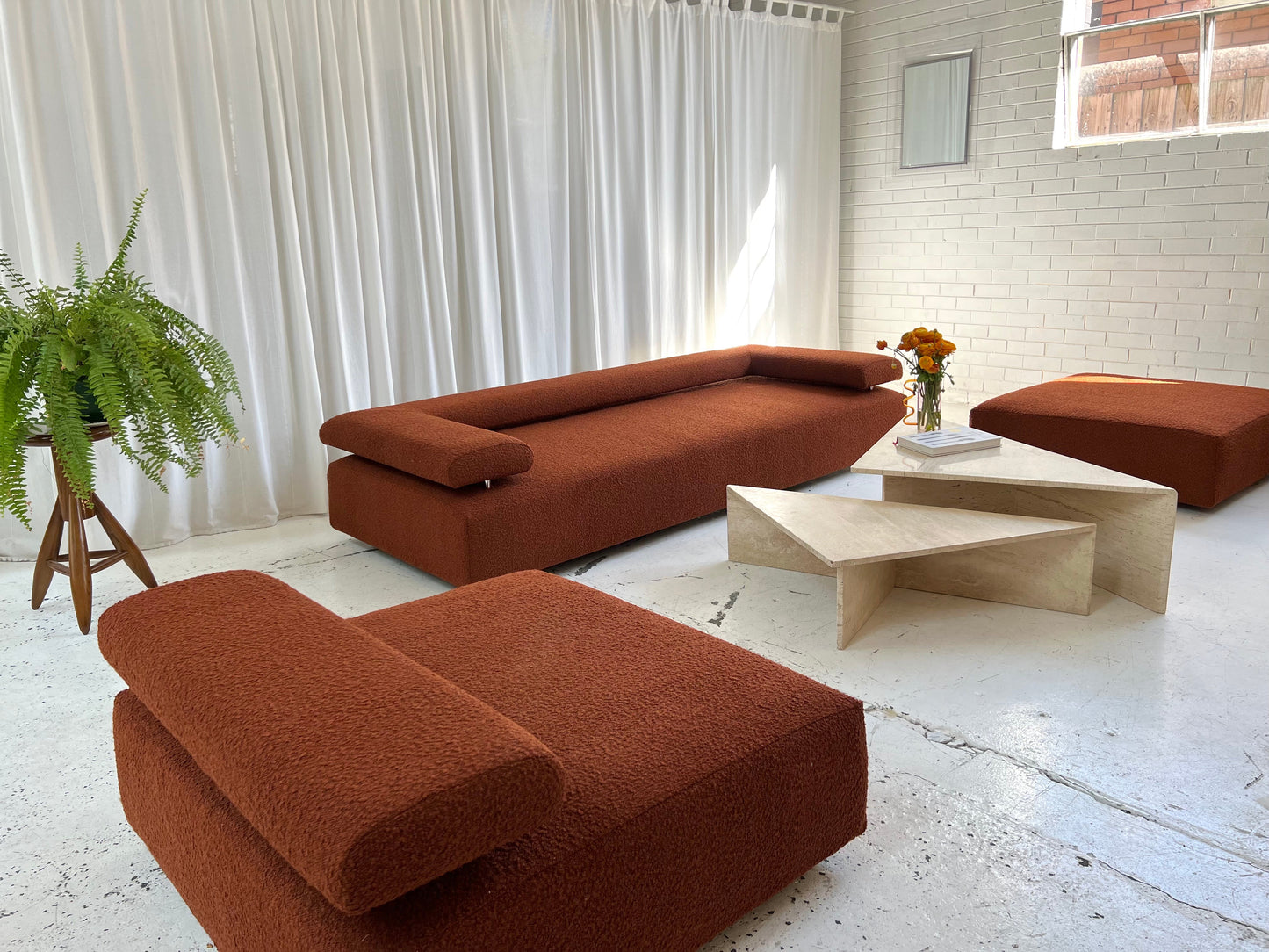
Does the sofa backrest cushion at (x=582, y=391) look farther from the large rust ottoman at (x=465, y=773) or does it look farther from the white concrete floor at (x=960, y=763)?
the large rust ottoman at (x=465, y=773)

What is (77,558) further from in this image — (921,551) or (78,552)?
(921,551)

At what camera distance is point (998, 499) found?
10.3 feet

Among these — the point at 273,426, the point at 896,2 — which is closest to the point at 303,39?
the point at 273,426

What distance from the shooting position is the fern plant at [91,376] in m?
2.47

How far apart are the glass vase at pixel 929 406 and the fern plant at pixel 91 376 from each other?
7.09 feet

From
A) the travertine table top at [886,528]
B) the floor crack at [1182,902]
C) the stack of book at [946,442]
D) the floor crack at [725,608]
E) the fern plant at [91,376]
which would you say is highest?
the fern plant at [91,376]

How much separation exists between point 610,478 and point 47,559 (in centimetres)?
172

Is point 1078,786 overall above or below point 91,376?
below

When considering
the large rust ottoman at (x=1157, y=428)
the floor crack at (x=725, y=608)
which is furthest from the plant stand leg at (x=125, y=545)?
the large rust ottoman at (x=1157, y=428)

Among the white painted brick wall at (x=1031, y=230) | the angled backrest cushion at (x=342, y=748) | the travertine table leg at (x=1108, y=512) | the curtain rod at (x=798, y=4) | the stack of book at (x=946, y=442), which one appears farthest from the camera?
the curtain rod at (x=798, y=4)

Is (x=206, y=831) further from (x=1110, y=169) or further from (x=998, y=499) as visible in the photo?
(x=1110, y=169)

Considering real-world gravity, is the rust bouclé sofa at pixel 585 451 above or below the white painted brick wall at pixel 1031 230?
below

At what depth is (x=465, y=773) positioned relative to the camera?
1.12m

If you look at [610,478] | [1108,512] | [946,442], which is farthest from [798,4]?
[1108,512]
